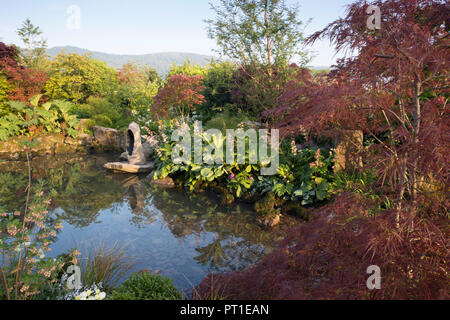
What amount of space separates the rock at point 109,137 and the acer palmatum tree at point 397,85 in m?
9.98

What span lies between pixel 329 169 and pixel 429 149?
4042mm

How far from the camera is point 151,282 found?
9.21 ft

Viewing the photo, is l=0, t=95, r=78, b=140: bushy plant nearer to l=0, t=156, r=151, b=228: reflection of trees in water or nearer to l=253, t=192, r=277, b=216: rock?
l=0, t=156, r=151, b=228: reflection of trees in water

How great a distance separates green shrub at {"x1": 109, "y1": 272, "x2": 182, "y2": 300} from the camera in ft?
8.59

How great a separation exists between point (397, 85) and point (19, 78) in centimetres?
1397

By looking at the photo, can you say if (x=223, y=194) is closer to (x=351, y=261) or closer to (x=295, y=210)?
(x=295, y=210)

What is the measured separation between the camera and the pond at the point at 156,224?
399 cm

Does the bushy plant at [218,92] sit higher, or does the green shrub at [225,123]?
the bushy plant at [218,92]

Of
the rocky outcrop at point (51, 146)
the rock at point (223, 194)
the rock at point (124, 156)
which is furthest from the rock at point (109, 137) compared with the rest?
the rock at point (223, 194)

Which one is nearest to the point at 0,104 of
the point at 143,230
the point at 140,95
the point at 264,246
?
the point at 140,95

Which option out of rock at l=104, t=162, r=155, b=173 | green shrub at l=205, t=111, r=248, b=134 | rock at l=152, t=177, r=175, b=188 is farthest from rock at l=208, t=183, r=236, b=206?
rock at l=104, t=162, r=155, b=173

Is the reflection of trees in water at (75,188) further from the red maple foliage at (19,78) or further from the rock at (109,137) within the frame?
the red maple foliage at (19,78)

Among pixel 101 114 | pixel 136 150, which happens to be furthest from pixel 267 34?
pixel 101 114
